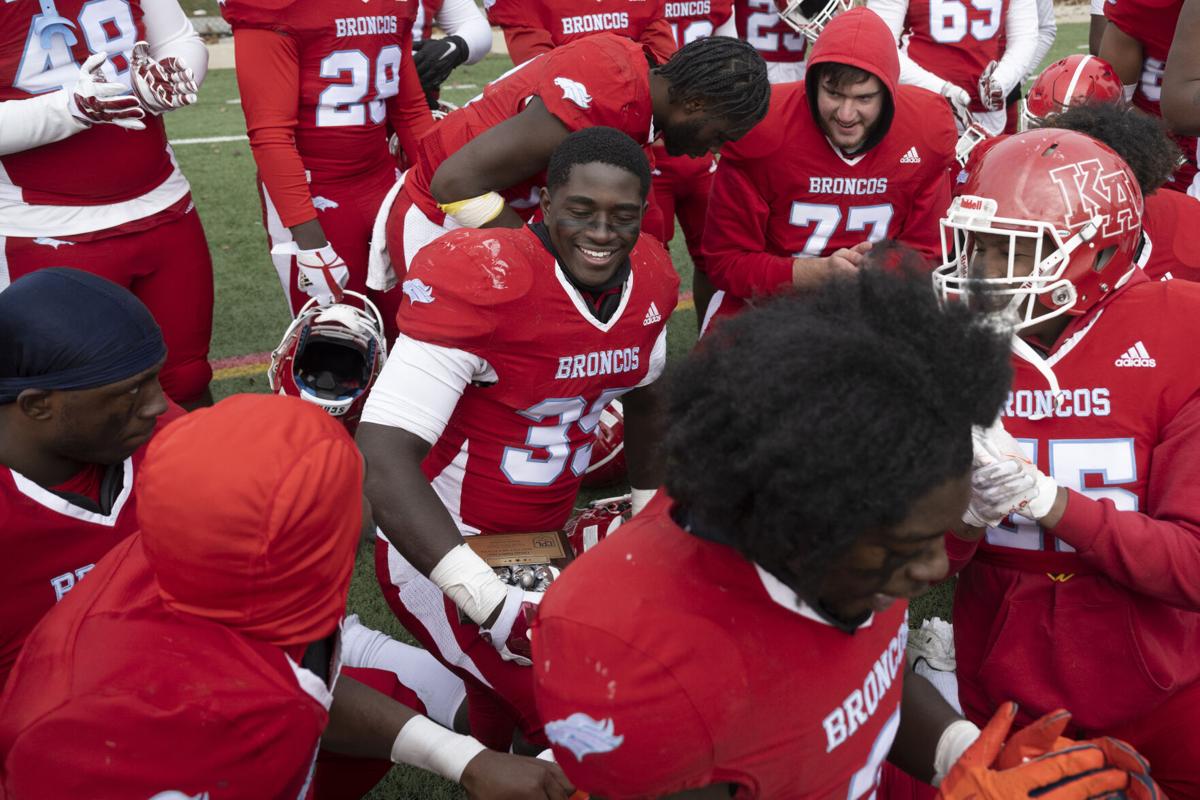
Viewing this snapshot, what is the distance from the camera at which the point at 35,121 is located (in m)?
3.56

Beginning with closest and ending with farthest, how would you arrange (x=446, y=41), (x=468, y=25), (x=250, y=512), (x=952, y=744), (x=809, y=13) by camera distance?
(x=250, y=512), (x=952, y=744), (x=446, y=41), (x=468, y=25), (x=809, y=13)

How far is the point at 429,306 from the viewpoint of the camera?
9.11 ft

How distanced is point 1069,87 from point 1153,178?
1.19 metres

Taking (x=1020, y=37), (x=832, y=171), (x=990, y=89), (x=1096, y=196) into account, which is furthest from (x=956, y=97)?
(x=1096, y=196)

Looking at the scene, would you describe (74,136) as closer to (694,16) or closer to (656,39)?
(656,39)

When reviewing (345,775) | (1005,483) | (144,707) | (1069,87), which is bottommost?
(345,775)

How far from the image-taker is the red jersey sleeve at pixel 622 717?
159cm

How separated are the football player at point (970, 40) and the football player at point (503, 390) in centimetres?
347

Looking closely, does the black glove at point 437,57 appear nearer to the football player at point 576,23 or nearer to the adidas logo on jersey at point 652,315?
the football player at point 576,23

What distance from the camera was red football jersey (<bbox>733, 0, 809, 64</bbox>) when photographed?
20.6 ft

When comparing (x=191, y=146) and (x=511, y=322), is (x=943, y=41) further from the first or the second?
(x=191, y=146)

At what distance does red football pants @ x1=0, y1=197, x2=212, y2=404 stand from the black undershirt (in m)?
1.59

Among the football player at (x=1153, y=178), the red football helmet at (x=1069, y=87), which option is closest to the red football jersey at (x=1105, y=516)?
the football player at (x=1153, y=178)

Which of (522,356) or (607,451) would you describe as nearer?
(522,356)
